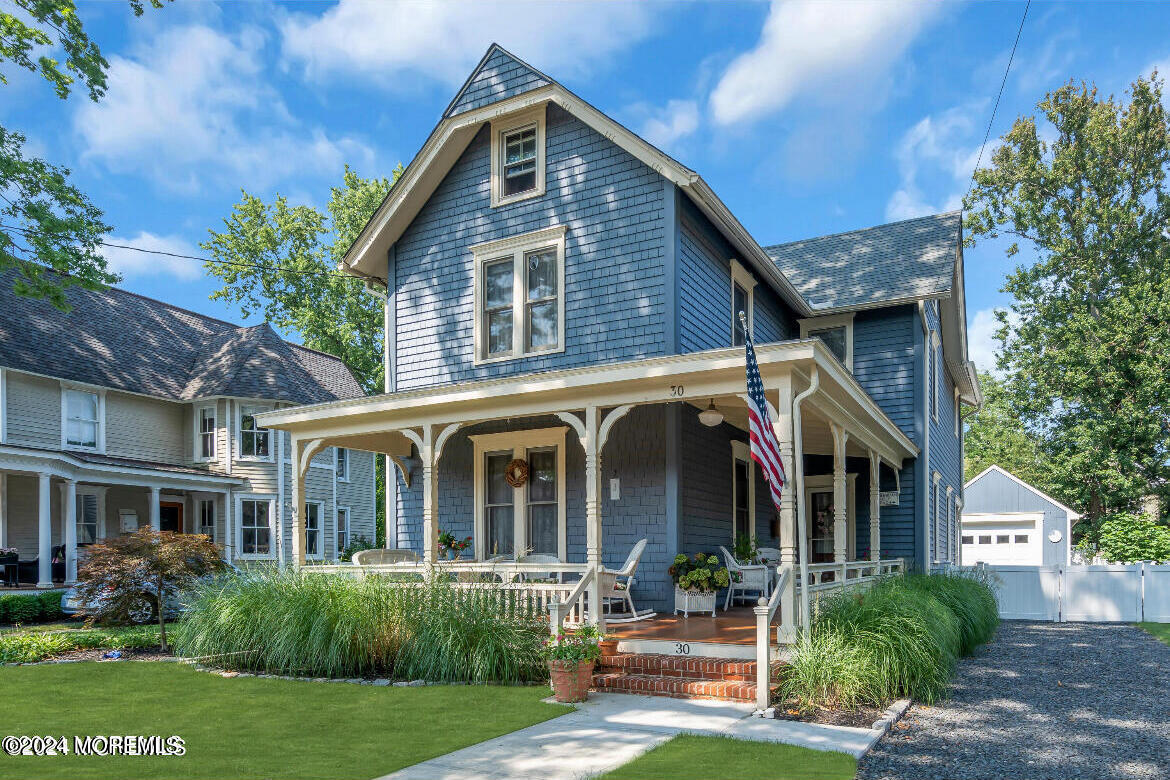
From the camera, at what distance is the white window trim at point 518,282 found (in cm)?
1208

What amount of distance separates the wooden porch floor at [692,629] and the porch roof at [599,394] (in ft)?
8.16

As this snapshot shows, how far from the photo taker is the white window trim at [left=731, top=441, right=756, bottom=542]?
42.4 ft

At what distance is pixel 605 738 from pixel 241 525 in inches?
788

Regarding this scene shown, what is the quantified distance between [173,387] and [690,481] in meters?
18.0

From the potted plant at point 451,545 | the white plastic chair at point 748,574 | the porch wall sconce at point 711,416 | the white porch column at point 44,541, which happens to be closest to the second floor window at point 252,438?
the white porch column at point 44,541

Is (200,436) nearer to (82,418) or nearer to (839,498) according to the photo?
(82,418)

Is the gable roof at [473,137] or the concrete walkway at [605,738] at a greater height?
the gable roof at [473,137]

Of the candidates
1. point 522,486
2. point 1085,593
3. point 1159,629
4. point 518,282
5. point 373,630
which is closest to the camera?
point 373,630

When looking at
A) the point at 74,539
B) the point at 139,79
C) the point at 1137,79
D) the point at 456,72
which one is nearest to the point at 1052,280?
the point at 1137,79

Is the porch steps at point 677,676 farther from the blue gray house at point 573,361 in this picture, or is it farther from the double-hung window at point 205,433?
the double-hung window at point 205,433

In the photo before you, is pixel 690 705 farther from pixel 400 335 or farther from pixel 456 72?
pixel 456 72

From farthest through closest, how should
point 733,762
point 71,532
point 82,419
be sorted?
point 82,419 < point 71,532 < point 733,762

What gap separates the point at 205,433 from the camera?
24000mm

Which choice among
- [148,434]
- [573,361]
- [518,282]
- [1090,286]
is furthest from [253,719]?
[1090,286]
